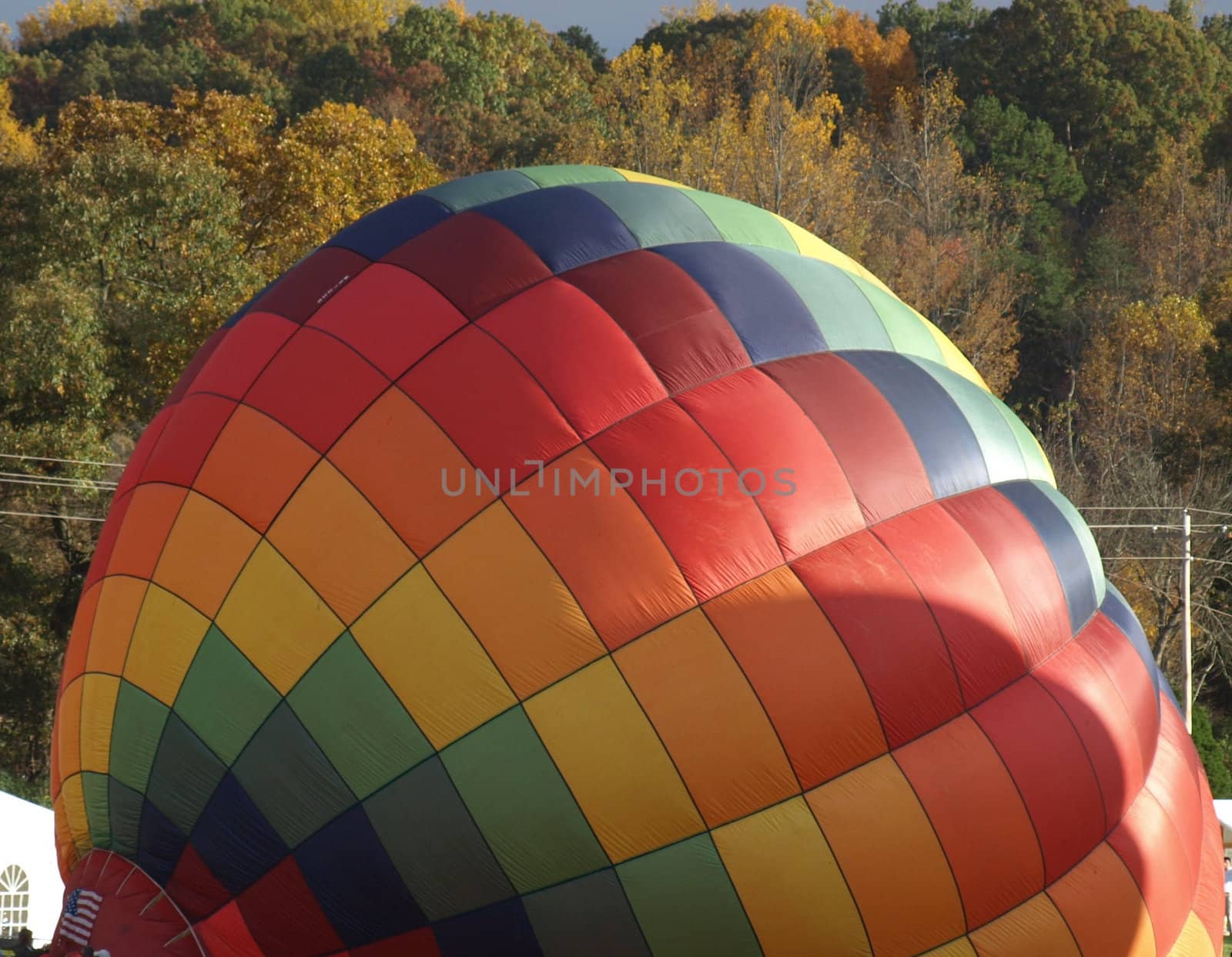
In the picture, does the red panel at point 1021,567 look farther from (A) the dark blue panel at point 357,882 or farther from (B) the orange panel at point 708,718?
(A) the dark blue panel at point 357,882

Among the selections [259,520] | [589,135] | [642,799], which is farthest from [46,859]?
[589,135]

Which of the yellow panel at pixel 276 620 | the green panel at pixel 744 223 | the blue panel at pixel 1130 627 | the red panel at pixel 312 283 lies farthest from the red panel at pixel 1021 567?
the red panel at pixel 312 283

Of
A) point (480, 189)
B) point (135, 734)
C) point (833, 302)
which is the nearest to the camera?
point (135, 734)

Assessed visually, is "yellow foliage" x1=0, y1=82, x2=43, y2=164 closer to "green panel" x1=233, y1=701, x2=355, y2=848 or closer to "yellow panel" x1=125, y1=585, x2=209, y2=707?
"yellow panel" x1=125, y1=585, x2=209, y2=707

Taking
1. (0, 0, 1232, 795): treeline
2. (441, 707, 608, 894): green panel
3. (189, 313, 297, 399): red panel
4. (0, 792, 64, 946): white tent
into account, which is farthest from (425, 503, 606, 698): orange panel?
(0, 0, 1232, 795): treeline

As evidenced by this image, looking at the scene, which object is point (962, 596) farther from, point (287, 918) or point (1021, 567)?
point (287, 918)

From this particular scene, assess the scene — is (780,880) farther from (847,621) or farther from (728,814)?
(847,621)

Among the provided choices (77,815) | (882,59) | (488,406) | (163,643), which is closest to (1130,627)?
(488,406)
